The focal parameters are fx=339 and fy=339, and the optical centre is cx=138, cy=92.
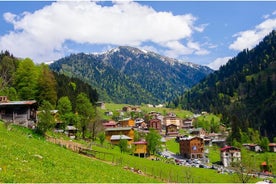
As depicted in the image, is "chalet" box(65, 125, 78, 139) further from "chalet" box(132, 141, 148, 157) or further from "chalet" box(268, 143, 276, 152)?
"chalet" box(268, 143, 276, 152)

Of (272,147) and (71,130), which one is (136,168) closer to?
(71,130)

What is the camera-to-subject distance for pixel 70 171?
30.2 metres

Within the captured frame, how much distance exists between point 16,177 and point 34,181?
117 centimetres

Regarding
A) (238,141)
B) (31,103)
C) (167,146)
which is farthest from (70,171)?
(238,141)

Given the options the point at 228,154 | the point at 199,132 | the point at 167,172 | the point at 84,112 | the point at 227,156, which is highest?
the point at 84,112

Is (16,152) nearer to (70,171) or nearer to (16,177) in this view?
(70,171)

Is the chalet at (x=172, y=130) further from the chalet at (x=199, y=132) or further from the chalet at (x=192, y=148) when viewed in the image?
the chalet at (x=192, y=148)

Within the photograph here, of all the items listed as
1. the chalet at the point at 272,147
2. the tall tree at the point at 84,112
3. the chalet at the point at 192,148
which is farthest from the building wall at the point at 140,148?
the chalet at the point at 272,147

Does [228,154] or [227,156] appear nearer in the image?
[227,156]

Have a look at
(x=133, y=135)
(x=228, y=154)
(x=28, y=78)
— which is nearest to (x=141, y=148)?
(x=133, y=135)

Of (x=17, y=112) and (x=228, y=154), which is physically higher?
(x=17, y=112)

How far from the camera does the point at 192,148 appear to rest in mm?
145250

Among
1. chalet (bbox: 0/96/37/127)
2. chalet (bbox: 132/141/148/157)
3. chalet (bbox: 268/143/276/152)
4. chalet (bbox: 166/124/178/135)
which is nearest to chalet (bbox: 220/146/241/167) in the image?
chalet (bbox: 268/143/276/152)

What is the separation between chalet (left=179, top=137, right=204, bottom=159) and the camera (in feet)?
477
